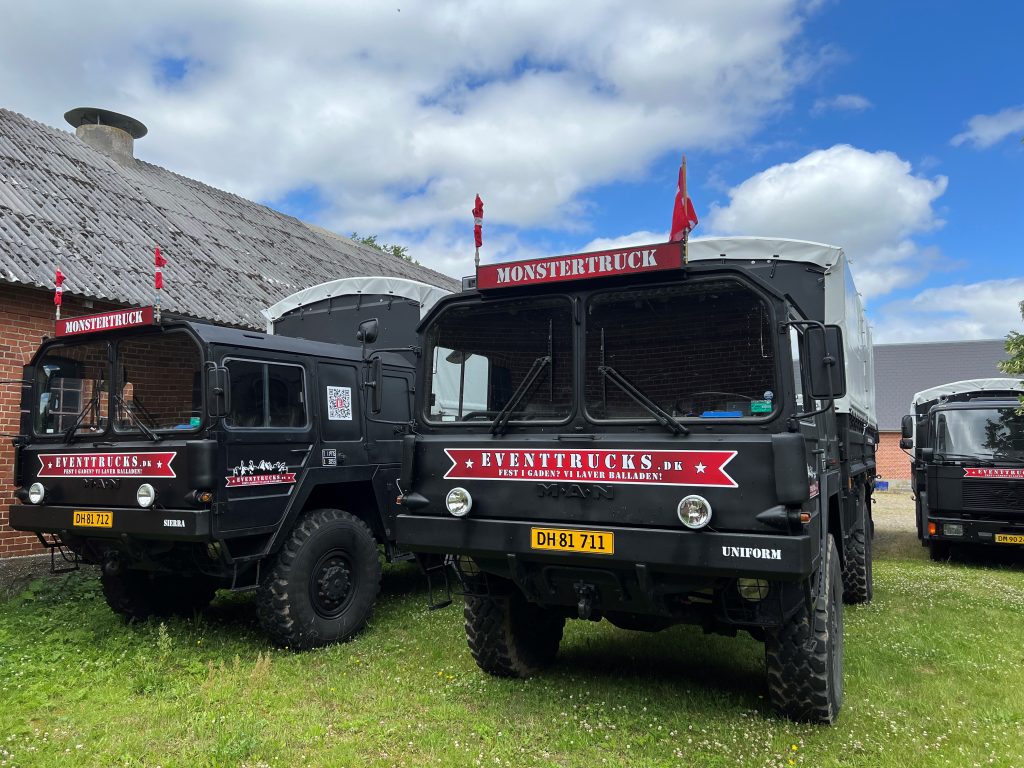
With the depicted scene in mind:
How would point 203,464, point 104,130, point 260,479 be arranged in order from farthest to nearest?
point 104,130, point 260,479, point 203,464

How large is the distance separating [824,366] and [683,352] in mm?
701

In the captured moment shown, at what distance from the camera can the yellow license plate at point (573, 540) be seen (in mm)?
3924

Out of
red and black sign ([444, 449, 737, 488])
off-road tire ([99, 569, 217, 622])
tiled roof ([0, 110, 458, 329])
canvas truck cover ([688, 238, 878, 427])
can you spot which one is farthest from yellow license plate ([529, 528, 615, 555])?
tiled roof ([0, 110, 458, 329])

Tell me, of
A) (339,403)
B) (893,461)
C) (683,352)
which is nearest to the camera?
(683,352)

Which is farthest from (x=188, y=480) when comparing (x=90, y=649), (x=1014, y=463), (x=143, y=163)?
(x=143, y=163)

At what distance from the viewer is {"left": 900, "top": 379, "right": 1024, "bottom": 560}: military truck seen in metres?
10.3

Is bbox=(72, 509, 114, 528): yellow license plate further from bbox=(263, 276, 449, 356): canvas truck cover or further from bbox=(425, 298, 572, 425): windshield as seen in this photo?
bbox=(263, 276, 449, 356): canvas truck cover

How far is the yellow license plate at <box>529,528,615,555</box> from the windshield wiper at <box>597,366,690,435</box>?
64cm

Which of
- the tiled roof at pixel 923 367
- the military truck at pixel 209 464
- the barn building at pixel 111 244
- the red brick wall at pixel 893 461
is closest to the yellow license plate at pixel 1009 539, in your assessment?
the military truck at pixel 209 464

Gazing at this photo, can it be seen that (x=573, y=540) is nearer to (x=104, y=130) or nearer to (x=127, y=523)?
(x=127, y=523)

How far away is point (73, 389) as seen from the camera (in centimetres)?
611

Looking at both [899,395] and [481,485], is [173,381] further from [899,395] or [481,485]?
[899,395]

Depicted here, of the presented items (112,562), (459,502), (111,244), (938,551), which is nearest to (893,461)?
(938,551)

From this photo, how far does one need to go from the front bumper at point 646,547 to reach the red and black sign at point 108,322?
8.38 ft
